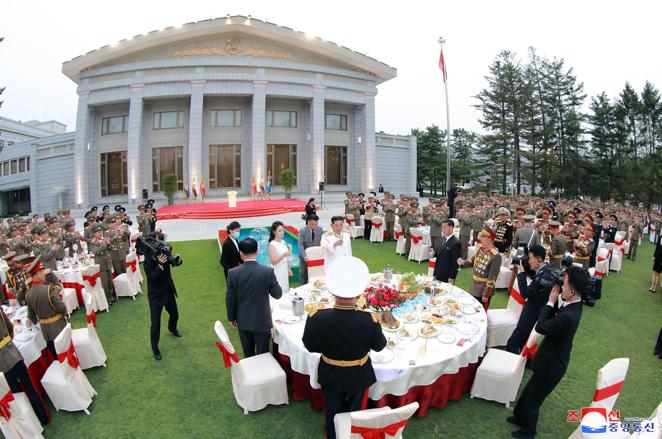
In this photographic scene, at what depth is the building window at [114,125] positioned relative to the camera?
28.5 meters

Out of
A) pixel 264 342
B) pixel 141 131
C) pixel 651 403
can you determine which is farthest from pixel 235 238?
pixel 141 131

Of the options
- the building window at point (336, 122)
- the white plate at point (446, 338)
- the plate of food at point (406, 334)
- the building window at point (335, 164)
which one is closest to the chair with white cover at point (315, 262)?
the plate of food at point (406, 334)

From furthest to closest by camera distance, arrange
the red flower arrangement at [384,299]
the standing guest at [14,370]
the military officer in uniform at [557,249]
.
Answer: the military officer in uniform at [557,249]
the red flower arrangement at [384,299]
the standing guest at [14,370]

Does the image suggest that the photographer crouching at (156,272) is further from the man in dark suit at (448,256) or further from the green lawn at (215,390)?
the man in dark suit at (448,256)

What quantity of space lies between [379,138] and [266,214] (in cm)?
1632

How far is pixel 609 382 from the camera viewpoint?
3371 millimetres

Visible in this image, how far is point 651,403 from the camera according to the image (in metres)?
4.90

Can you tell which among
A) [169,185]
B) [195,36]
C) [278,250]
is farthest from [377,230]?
[195,36]

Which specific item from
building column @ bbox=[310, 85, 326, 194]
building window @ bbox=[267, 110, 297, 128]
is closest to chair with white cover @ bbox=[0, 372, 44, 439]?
building column @ bbox=[310, 85, 326, 194]

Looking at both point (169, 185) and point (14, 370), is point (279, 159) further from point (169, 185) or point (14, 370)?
point (14, 370)

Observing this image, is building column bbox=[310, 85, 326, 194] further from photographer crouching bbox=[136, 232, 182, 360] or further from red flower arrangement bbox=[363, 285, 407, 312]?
red flower arrangement bbox=[363, 285, 407, 312]

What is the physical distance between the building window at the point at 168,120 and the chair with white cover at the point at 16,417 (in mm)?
27590

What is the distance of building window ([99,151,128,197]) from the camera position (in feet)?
94.5

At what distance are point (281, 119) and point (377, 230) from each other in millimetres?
18218
